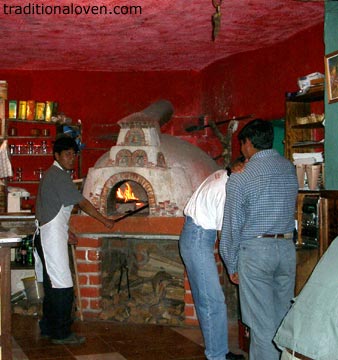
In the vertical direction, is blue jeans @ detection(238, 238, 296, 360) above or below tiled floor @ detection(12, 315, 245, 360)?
above

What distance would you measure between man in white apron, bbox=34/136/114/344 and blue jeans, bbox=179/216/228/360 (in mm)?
1245

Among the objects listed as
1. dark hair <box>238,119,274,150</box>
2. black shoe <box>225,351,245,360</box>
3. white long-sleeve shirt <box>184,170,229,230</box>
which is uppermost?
dark hair <box>238,119,274,150</box>

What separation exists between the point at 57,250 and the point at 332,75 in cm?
255

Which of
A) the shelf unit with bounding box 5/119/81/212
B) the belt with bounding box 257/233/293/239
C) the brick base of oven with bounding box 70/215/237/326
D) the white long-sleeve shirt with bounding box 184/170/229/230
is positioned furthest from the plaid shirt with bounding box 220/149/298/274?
the shelf unit with bounding box 5/119/81/212

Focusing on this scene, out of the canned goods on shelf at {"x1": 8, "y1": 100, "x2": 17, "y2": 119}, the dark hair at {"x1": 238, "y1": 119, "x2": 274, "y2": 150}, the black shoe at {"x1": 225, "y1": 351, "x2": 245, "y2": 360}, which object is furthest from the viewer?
the canned goods on shelf at {"x1": 8, "y1": 100, "x2": 17, "y2": 119}

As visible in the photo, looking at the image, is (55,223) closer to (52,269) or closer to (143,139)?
(52,269)

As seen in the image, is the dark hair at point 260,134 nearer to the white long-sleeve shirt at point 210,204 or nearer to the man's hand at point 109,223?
the white long-sleeve shirt at point 210,204

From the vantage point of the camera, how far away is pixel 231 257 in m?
3.38

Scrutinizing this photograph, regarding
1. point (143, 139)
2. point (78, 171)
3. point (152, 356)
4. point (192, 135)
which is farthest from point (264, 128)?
point (78, 171)

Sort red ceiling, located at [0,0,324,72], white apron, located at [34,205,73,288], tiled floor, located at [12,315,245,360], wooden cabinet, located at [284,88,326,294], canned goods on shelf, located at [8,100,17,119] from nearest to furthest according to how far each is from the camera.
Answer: wooden cabinet, located at [284,88,326,294] → tiled floor, located at [12,315,245,360] → white apron, located at [34,205,73,288] → red ceiling, located at [0,0,324,72] → canned goods on shelf, located at [8,100,17,119]

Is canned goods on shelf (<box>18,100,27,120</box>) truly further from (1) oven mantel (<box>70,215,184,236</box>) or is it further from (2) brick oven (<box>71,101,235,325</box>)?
(1) oven mantel (<box>70,215,184,236</box>)

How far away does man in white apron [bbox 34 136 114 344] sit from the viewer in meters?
4.62

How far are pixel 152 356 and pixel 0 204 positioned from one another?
3.37 m

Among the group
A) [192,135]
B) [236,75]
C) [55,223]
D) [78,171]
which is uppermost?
[236,75]
